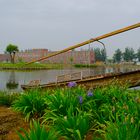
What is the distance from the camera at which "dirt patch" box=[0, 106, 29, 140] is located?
6.47m

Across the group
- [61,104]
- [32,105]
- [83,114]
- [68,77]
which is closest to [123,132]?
[83,114]

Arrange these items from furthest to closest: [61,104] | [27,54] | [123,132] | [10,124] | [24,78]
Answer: [27,54] < [24,78] < [10,124] < [61,104] < [123,132]

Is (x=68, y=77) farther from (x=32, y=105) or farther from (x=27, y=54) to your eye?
(x=27, y=54)

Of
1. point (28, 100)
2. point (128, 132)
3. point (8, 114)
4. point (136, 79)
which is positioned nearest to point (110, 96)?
point (28, 100)

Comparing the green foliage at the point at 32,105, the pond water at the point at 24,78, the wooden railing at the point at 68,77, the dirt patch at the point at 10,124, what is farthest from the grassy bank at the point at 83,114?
→ the wooden railing at the point at 68,77

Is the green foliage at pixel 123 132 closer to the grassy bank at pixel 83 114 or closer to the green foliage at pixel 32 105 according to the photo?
the grassy bank at pixel 83 114

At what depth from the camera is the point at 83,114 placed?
250 inches

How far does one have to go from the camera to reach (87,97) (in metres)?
7.58

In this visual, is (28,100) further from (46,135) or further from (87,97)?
(46,135)

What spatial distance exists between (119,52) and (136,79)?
161107 millimetres

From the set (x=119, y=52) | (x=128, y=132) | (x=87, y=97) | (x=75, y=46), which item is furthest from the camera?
(x=119, y=52)

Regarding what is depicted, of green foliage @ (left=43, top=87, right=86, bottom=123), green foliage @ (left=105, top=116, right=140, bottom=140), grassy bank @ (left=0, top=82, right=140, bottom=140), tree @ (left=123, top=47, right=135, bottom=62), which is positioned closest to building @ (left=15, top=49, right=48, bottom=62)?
tree @ (left=123, top=47, right=135, bottom=62)

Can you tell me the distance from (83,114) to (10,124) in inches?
74.9

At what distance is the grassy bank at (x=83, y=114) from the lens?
16.1 feet
